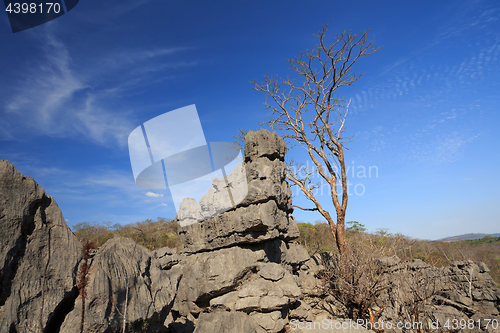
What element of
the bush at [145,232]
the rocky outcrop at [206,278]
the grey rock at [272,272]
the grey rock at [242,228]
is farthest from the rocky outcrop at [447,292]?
the bush at [145,232]

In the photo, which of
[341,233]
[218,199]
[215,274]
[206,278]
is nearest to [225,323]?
[215,274]

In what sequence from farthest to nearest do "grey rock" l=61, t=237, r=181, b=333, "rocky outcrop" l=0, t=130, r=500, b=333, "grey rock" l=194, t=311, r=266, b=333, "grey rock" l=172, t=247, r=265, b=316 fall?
1. "grey rock" l=172, t=247, r=265, b=316
2. "grey rock" l=194, t=311, r=266, b=333
3. "grey rock" l=61, t=237, r=181, b=333
4. "rocky outcrop" l=0, t=130, r=500, b=333

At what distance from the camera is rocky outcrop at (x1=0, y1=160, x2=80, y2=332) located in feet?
10.5

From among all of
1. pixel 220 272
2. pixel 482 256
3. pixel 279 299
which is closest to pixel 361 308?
pixel 279 299

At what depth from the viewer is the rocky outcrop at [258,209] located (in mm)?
8641

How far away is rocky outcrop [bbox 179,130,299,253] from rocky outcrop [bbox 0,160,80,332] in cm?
538

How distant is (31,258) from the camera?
351 cm

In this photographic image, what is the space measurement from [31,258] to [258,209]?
599 cm

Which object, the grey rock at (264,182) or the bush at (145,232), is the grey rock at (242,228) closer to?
the grey rock at (264,182)

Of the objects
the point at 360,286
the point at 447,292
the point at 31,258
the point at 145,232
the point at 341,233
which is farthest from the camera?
the point at 145,232

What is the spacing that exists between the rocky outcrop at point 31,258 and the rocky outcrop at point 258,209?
5.38 meters

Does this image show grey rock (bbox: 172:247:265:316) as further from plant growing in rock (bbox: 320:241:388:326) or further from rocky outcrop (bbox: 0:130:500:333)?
plant growing in rock (bbox: 320:241:388:326)

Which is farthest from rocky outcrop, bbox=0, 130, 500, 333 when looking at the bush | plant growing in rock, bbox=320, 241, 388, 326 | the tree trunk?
the bush

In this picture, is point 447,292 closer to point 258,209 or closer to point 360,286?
point 360,286
